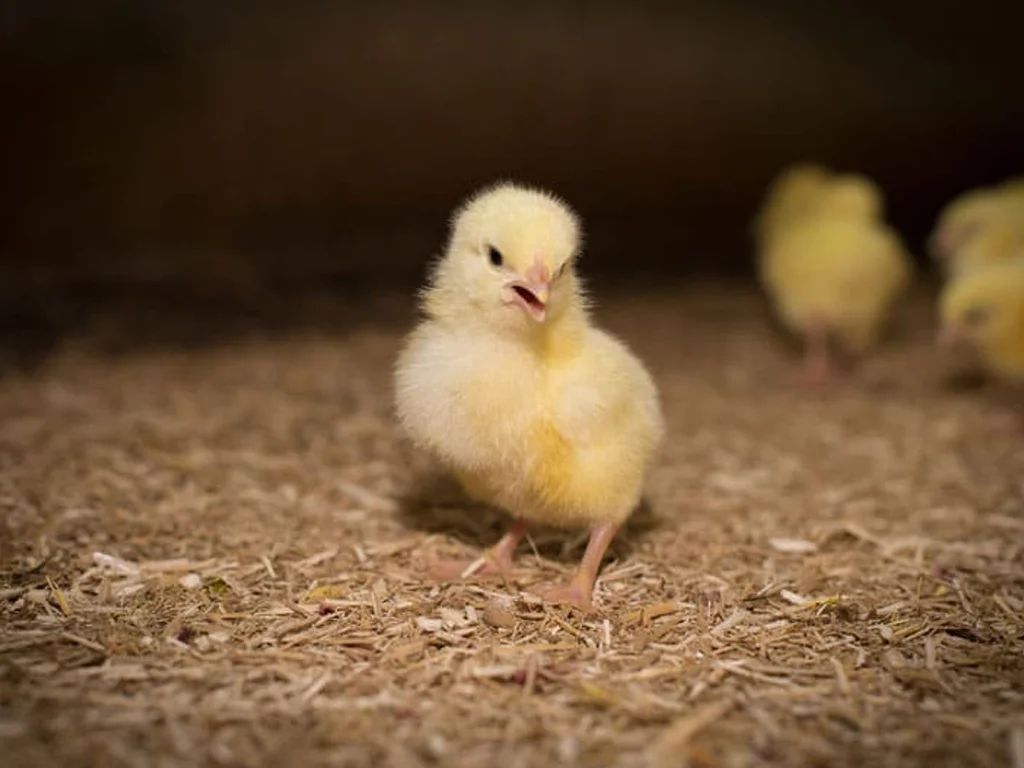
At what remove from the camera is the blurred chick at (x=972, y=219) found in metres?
5.34

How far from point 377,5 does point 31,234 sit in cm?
243

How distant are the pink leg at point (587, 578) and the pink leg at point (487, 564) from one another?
0.74 ft

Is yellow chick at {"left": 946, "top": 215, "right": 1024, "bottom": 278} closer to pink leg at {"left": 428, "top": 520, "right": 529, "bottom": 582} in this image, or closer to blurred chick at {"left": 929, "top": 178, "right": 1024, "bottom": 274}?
blurred chick at {"left": 929, "top": 178, "right": 1024, "bottom": 274}

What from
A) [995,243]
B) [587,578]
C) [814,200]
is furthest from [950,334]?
[587,578]

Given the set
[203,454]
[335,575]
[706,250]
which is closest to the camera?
[335,575]

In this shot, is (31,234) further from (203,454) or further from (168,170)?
(203,454)

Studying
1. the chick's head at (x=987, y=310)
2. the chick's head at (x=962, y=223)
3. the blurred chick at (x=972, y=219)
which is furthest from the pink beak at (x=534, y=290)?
the chick's head at (x=962, y=223)

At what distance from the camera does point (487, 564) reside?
3.14 meters

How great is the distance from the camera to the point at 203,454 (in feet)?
13.0

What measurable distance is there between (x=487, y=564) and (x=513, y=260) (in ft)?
3.29

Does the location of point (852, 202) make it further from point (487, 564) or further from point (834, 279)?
point (487, 564)

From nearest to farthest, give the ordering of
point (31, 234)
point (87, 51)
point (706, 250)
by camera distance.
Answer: point (87, 51)
point (31, 234)
point (706, 250)

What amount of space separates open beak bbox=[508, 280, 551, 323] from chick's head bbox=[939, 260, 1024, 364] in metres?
2.74

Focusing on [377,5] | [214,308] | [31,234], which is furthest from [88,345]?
[377,5]
